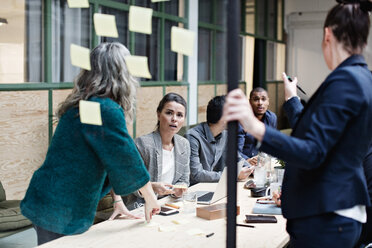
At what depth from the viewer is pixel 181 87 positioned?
5.06 m

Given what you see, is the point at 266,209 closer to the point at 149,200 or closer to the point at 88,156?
the point at 149,200

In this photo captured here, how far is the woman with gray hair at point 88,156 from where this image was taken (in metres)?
1.53

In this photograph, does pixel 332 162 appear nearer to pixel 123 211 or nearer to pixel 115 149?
pixel 115 149

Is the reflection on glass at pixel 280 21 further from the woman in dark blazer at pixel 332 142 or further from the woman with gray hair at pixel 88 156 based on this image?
the woman in dark blazer at pixel 332 142

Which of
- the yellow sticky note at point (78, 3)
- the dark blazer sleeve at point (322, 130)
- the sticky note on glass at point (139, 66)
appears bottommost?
the dark blazer sleeve at point (322, 130)

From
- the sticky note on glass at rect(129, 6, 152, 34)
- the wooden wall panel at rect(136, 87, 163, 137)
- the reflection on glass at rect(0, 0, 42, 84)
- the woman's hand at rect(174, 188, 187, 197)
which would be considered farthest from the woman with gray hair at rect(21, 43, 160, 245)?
the wooden wall panel at rect(136, 87, 163, 137)

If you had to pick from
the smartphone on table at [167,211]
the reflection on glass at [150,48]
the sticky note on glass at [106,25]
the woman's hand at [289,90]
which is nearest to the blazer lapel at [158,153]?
the smartphone on table at [167,211]

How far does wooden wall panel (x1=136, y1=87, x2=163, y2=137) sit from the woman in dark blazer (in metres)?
3.58

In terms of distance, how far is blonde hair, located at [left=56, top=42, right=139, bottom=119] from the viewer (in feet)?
5.08

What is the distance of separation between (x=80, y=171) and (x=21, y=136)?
2.26 meters

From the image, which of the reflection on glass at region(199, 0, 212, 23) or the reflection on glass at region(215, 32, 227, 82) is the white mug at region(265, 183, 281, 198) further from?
the reflection on glass at region(215, 32, 227, 82)

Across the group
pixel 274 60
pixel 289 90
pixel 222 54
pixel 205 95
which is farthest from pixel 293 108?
pixel 274 60

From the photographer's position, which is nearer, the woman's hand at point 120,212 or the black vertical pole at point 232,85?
the black vertical pole at point 232,85

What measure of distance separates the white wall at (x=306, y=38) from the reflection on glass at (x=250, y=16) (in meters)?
1.91
